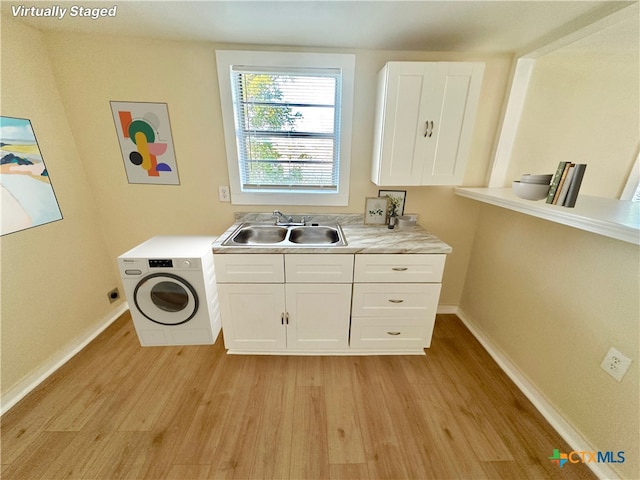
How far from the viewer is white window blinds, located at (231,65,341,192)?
1805 millimetres

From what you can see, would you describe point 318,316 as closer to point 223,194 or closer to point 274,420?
point 274,420

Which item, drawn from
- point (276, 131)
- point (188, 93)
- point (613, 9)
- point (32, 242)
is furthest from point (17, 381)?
point (613, 9)

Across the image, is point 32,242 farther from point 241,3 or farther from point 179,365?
point 241,3

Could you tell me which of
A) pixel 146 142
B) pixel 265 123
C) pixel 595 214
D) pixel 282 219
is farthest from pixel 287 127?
pixel 595 214

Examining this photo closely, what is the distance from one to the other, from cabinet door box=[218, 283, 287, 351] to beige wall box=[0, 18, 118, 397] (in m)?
1.27

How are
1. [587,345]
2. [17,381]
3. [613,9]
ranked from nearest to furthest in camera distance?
[613,9]
[587,345]
[17,381]

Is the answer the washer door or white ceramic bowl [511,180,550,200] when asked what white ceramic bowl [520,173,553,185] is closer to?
white ceramic bowl [511,180,550,200]

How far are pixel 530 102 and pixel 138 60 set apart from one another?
9.68 feet

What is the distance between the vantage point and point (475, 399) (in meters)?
1.54

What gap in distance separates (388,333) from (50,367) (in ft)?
8.26

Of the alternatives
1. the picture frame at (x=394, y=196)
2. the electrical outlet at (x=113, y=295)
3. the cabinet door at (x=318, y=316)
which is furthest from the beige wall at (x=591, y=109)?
the electrical outlet at (x=113, y=295)

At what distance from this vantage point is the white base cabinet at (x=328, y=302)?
5.30ft

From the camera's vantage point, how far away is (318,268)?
1623 millimetres

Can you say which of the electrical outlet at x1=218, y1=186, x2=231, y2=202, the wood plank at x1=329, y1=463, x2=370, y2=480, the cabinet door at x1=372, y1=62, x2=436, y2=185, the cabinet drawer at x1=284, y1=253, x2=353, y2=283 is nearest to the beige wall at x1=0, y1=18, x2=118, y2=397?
the electrical outlet at x1=218, y1=186, x2=231, y2=202
